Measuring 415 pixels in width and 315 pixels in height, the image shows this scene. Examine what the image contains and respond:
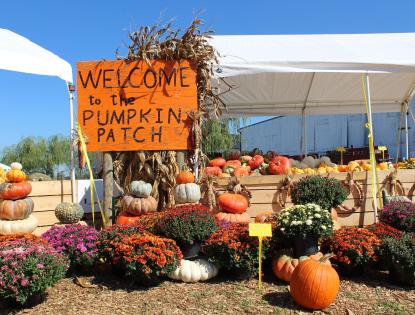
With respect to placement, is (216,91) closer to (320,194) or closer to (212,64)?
(212,64)

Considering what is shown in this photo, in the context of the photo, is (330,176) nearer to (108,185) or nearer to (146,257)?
(108,185)

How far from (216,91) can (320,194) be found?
1.90 metres

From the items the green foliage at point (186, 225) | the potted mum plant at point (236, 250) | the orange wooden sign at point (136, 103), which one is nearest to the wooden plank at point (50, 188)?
the orange wooden sign at point (136, 103)

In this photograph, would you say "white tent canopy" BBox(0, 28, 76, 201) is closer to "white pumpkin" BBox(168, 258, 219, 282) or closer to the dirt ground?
the dirt ground

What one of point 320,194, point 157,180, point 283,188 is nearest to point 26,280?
point 157,180

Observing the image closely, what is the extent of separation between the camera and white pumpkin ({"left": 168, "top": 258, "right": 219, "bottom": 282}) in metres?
3.71

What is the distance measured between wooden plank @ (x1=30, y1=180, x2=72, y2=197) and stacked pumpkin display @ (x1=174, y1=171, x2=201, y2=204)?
187cm

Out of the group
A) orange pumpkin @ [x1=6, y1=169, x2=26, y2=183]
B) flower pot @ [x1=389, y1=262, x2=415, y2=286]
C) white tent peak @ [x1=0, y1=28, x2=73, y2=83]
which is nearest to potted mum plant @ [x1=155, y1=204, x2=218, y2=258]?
flower pot @ [x1=389, y1=262, x2=415, y2=286]

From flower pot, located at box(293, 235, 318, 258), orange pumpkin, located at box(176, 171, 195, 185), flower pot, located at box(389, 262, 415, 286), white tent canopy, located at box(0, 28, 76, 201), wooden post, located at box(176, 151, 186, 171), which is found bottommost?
flower pot, located at box(389, 262, 415, 286)

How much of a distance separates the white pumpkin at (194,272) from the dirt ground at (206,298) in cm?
6

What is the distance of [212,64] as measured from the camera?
17.3ft

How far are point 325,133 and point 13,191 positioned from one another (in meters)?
24.5

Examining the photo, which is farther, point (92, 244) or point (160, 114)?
point (160, 114)

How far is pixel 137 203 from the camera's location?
4922 millimetres
